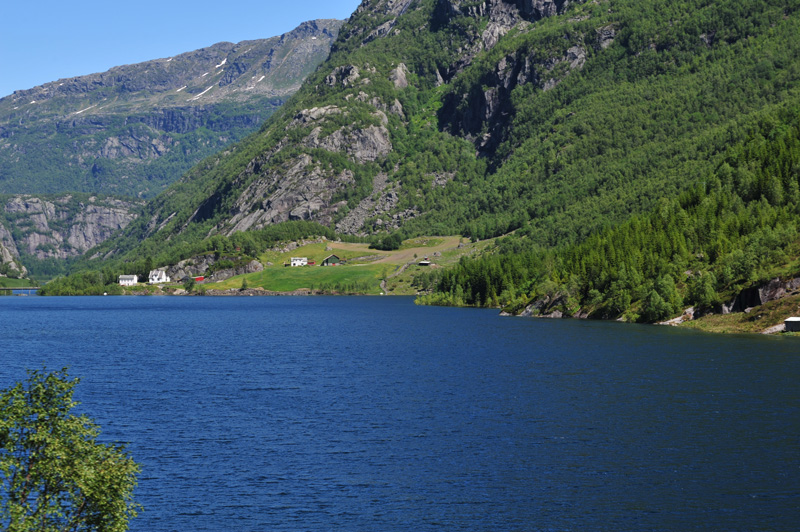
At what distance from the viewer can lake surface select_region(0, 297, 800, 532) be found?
50.5m

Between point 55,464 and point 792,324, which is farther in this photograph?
point 792,324

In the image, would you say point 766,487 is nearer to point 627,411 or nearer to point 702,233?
point 627,411

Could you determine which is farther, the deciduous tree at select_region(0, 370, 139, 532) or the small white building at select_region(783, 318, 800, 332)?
the small white building at select_region(783, 318, 800, 332)

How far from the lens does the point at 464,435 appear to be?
2763 inches

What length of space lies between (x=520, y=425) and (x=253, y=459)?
26.1m

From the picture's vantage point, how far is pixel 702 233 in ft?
639

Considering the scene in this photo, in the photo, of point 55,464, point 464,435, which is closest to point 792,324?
point 464,435

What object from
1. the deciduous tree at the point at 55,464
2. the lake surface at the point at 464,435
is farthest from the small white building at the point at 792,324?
the deciduous tree at the point at 55,464

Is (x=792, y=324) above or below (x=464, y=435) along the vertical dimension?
below

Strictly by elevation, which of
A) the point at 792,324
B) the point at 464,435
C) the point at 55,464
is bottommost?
the point at 792,324

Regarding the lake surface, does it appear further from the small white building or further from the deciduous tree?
the deciduous tree

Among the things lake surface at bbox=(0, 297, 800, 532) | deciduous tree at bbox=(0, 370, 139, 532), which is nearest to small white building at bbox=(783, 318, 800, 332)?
lake surface at bbox=(0, 297, 800, 532)

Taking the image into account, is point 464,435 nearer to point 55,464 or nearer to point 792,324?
point 55,464

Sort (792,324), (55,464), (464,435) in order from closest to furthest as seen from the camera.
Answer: (55,464) → (464,435) → (792,324)
